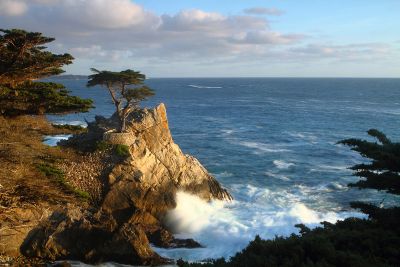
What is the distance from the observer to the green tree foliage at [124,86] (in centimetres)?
2670

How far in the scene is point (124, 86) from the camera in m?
27.8

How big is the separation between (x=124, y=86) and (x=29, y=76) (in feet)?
41.1

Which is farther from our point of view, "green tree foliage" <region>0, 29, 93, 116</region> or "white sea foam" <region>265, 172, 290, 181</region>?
"white sea foam" <region>265, 172, 290, 181</region>

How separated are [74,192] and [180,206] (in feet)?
34.7

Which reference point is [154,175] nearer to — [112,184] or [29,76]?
[112,184]

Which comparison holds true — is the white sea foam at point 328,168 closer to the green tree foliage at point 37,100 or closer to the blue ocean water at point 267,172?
the blue ocean water at point 267,172

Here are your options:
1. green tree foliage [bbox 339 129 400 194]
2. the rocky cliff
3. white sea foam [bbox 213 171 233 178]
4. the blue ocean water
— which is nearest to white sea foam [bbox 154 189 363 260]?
the blue ocean water

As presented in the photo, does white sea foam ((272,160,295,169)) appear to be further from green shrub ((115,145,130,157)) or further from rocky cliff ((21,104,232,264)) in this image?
green shrub ((115,145,130,157))

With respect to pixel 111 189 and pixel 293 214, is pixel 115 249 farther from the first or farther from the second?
pixel 293 214

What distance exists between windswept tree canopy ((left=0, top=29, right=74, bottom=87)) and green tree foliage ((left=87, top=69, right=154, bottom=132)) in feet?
36.4

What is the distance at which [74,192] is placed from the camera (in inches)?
674

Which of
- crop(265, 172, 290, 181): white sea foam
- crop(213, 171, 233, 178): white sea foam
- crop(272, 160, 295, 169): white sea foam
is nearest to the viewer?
crop(265, 172, 290, 181): white sea foam

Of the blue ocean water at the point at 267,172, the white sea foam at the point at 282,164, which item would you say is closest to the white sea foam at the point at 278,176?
the blue ocean water at the point at 267,172

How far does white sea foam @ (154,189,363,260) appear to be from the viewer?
75.0 ft
